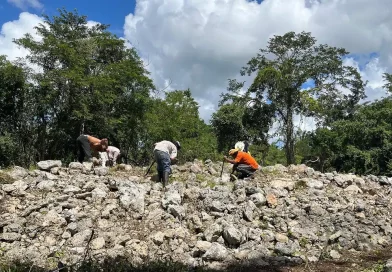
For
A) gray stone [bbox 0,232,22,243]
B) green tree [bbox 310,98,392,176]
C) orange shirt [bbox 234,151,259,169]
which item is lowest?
gray stone [bbox 0,232,22,243]

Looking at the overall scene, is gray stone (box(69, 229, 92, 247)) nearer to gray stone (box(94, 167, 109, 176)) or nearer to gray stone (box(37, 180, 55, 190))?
gray stone (box(37, 180, 55, 190))

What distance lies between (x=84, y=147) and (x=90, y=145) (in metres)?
0.14

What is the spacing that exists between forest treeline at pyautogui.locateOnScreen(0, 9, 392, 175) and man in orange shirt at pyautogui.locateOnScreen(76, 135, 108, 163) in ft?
21.5

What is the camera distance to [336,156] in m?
18.9

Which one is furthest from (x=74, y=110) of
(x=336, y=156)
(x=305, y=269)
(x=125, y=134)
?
(x=305, y=269)

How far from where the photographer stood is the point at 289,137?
758 inches

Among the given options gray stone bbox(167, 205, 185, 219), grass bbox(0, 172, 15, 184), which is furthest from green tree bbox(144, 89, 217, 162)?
gray stone bbox(167, 205, 185, 219)

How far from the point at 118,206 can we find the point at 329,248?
10.9ft

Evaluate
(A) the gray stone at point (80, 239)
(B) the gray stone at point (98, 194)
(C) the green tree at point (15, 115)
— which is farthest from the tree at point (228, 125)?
(A) the gray stone at point (80, 239)

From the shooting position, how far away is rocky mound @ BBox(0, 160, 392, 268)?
569 cm

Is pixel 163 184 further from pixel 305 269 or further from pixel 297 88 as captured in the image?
pixel 297 88

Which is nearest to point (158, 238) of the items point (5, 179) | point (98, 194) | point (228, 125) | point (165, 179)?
point (98, 194)

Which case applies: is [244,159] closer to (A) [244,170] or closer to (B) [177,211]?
(A) [244,170]

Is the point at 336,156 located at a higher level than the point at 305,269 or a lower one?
higher
